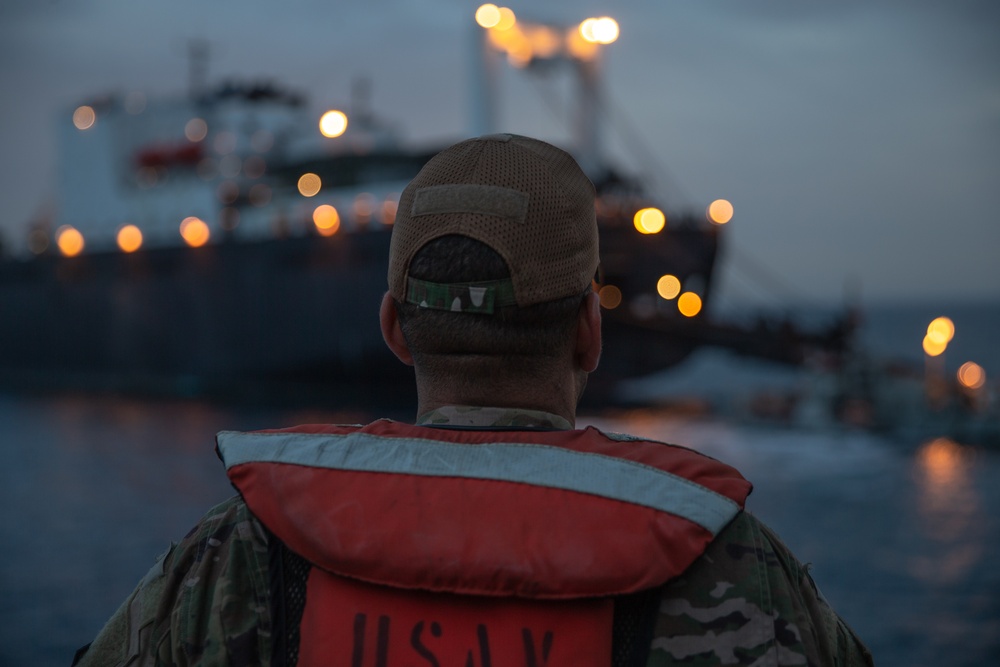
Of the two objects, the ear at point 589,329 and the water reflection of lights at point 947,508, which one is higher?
the ear at point 589,329

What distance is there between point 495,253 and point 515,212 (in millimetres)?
67

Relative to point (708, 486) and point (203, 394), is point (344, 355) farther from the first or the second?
point (708, 486)

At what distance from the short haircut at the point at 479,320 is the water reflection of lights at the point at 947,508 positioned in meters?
12.3

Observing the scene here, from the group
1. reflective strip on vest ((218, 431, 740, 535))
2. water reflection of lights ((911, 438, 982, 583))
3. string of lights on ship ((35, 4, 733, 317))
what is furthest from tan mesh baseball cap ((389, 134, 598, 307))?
string of lights on ship ((35, 4, 733, 317))

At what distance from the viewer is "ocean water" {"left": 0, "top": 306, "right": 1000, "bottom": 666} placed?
10.5 m

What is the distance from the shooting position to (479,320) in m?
1.45

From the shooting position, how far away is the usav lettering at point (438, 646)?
4.19 ft

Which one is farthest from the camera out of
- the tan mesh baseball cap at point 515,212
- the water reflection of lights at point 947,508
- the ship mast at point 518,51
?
the ship mast at point 518,51

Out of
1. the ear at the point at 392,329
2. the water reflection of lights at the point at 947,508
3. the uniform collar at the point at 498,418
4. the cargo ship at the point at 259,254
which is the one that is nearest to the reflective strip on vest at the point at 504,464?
the uniform collar at the point at 498,418

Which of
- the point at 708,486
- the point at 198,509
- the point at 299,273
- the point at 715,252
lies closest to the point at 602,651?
the point at 708,486

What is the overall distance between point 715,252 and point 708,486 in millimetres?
24101

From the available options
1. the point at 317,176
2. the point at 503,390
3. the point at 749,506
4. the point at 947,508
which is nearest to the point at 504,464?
the point at 503,390

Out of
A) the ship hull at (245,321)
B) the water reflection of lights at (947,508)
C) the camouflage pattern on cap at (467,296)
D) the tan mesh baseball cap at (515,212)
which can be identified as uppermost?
the tan mesh baseball cap at (515,212)

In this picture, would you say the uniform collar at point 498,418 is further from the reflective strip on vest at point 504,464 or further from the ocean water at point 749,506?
the ocean water at point 749,506
